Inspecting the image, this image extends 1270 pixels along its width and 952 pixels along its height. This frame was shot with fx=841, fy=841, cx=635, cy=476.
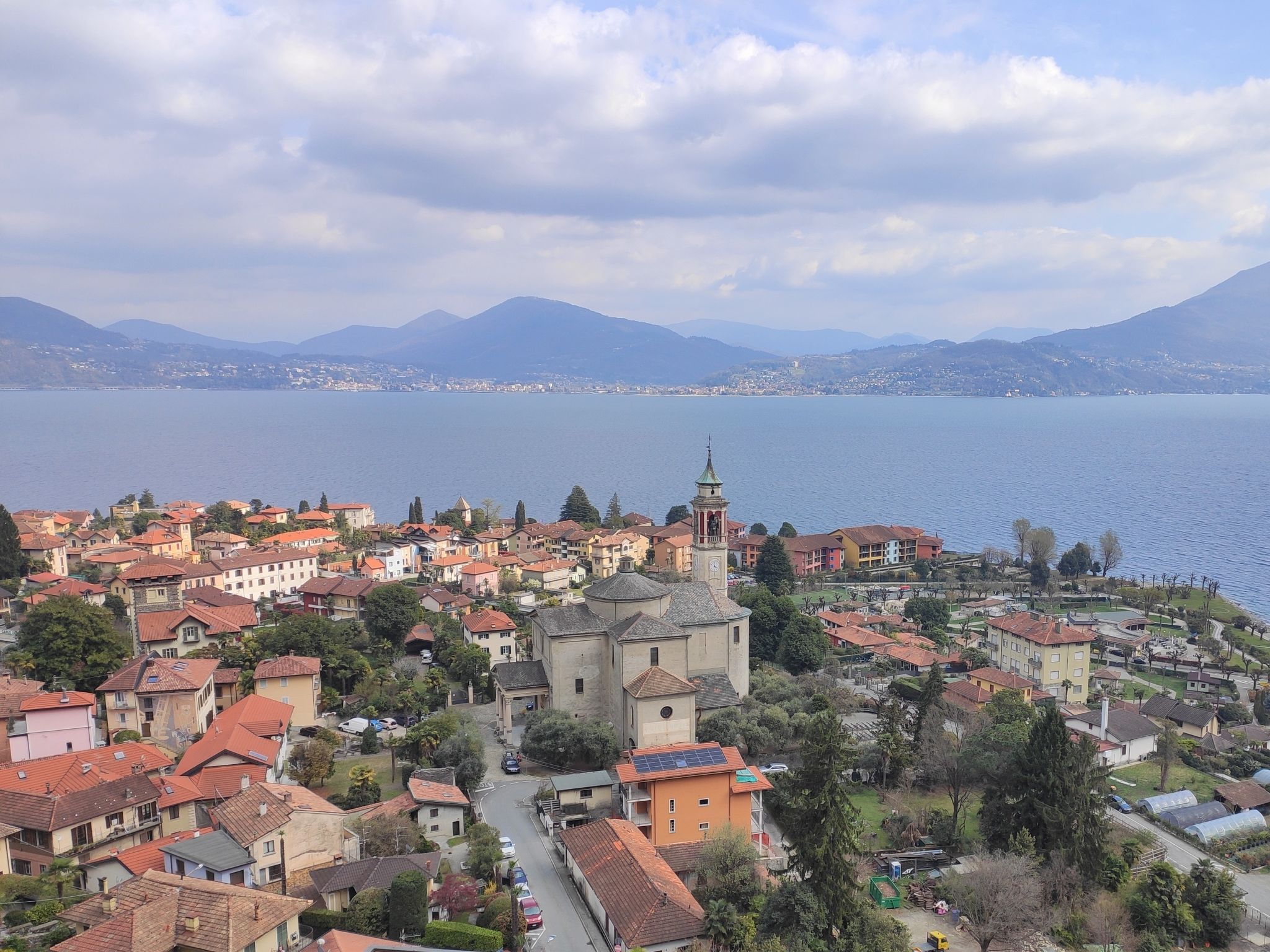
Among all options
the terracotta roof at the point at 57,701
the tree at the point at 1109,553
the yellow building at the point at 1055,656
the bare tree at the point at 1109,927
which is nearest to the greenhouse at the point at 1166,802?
the bare tree at the point at 1109,927

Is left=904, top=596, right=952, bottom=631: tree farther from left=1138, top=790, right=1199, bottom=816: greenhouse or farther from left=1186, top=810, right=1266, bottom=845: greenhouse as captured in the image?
left=1186, top=810, right=1266, bottom=845: greenhouse

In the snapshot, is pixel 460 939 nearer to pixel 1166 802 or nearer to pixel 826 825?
pixel 826 825

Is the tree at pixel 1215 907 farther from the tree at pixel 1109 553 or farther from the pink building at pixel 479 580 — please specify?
the tree at pixel 1109 553

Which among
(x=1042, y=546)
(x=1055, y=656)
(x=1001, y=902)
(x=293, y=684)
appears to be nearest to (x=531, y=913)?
(x=1001, y=902)

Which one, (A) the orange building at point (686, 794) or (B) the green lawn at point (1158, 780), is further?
(B) the green lawn at point (1158, 780)

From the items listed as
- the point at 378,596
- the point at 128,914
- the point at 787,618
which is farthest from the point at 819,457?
the point at 128,914
